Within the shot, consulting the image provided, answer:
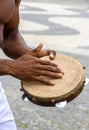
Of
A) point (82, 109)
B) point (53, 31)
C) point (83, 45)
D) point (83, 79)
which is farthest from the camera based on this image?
point (53, 31)

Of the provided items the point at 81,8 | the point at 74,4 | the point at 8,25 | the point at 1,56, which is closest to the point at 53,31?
the point at 1,56

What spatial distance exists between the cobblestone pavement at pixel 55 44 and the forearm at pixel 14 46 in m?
1.25

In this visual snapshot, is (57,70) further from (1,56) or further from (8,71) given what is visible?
(1,56)

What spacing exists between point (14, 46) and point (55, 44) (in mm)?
4353

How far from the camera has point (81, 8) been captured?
1128 centimetres

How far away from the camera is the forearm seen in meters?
2.72

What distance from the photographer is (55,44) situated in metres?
7.08

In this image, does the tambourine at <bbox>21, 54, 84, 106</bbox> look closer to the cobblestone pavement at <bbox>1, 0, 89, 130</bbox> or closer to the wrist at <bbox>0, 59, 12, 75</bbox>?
the wrist at <bbox>0, 59, 12, 75</bbox>

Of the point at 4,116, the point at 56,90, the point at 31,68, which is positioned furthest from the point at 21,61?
the point at 4,116

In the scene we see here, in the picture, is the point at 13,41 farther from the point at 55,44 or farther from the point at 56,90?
the point at 55,44

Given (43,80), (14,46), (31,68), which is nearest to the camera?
(31,68)

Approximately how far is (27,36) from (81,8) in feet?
12.9

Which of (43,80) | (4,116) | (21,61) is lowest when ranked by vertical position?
(4,116)

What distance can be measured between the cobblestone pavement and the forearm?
4.11 ft
